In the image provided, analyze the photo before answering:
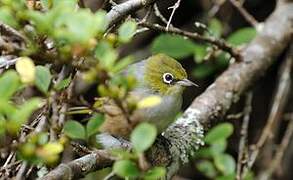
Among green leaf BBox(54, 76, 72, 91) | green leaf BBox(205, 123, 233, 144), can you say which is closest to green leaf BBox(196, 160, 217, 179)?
green leaf BBox(205, 123, 233, 144)

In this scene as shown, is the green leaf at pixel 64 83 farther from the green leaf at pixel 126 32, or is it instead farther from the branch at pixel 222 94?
the branch at pixel 222 94

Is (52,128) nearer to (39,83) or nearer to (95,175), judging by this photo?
(39,83)

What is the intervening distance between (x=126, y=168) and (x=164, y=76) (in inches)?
71.4

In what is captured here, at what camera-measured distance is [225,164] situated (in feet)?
11.2

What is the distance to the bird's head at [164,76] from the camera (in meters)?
3.39

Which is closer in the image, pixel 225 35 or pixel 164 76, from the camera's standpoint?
pixel 164 76

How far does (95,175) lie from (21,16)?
9.66 feet

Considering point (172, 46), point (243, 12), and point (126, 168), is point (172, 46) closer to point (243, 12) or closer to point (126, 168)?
point (243, 12)

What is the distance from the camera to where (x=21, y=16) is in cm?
155

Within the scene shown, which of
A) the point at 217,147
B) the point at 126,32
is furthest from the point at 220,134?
the point at 126,32

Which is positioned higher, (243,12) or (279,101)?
(243,12)

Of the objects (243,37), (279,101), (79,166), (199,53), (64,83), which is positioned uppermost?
(64,83)

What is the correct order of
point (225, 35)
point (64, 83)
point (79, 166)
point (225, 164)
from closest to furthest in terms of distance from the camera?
point (64, 83) < point (79, 166) < point (225, 164) < point (225, 35)

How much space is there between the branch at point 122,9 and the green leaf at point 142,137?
2.42 feet
